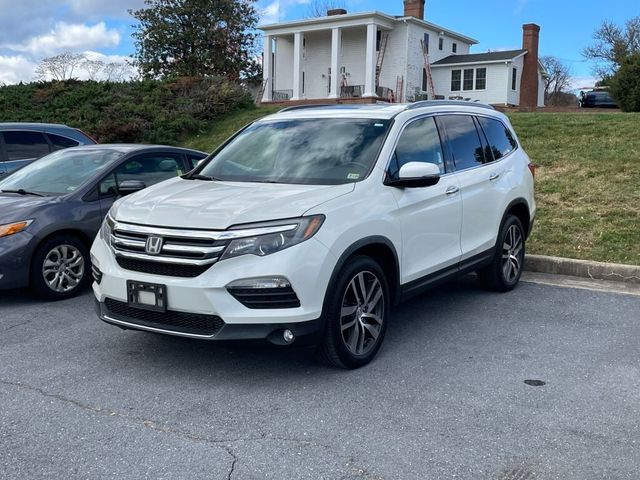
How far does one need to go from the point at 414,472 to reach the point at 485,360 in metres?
1.82

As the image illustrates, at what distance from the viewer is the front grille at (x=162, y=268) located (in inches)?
165

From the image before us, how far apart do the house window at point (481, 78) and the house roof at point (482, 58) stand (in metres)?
0.57

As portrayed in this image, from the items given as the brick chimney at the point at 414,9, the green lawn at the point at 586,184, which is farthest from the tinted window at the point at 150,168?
Result: the brick chimney at the point at 414,9

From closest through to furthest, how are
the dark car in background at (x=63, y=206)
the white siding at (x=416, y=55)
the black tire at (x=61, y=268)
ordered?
the dark car in background at (x=63, y=206), the black tire at (x=61, y=268), the white siding at (x=416, y=55)

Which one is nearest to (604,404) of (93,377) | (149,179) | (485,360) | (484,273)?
(485,360)

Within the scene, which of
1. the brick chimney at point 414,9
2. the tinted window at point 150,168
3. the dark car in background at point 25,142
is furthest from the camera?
the brick chimney at point 414,9

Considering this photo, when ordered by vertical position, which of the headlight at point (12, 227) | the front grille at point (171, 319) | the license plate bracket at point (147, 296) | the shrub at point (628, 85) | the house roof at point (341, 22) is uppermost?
the house roof at point (341, 22)

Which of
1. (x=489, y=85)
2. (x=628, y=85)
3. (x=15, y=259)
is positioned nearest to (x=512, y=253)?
(x=15, y=259)

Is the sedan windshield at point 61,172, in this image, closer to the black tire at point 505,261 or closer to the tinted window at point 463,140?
the tinted window at point 463,140

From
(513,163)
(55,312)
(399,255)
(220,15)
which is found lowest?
(55,312)

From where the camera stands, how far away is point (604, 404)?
4.12m

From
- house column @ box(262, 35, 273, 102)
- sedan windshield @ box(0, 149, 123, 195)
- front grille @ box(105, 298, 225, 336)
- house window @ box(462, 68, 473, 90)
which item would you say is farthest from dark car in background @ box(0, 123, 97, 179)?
house window @ box(462, 68, 473, 90)

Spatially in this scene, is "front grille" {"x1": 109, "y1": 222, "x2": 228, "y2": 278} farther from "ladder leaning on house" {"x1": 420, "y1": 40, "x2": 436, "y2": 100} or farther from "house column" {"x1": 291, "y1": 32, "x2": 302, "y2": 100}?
"ladder leaning on house" {"x1": 420, "y1": 40, "x2": 436, "y2": 100}

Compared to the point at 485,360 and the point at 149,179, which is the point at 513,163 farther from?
the point at 149,179
